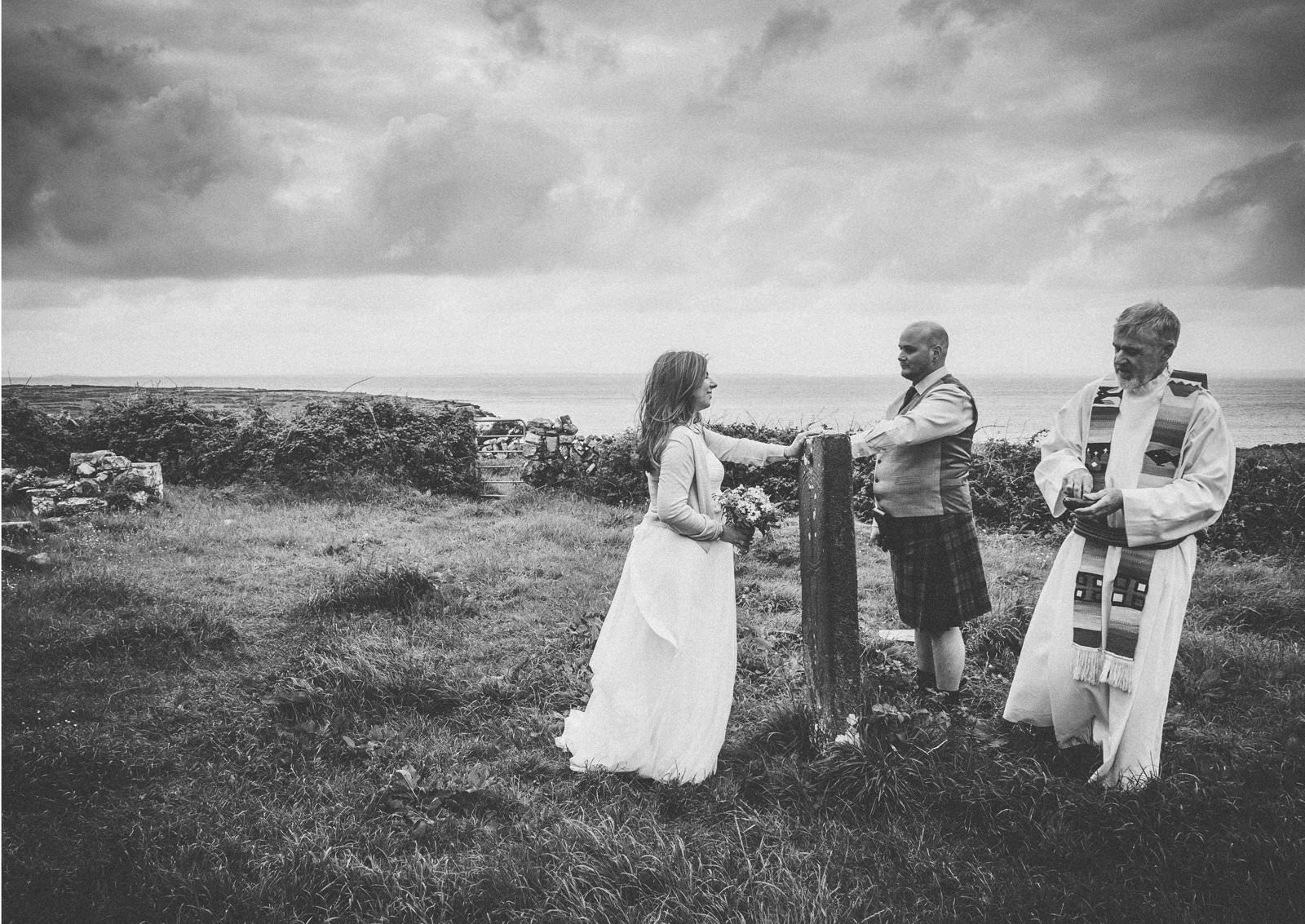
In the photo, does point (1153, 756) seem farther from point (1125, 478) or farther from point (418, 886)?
point (418, 886)

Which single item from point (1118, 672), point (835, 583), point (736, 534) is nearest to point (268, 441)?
point (736, 534)

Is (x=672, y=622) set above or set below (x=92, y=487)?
above

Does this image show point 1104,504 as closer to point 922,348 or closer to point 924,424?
point 924,424

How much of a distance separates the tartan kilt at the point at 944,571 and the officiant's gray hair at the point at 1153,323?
1416mm

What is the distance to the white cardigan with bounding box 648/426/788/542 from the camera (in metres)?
4.14

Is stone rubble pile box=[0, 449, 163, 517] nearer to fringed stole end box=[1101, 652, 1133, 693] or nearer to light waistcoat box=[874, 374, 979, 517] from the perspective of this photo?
light waistcoat box=[874, 374, 979, 517]

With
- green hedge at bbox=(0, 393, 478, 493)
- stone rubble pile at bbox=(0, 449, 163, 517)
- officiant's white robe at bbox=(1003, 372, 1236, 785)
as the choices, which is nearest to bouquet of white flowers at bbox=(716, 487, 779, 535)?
officiant's white robe at bbox=(1003, 372, 1236, 785)

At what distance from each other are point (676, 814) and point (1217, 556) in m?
7.74

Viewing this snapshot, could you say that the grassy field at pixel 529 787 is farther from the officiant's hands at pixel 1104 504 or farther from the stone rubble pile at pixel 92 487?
the stone rubble pile at pixel 92 487

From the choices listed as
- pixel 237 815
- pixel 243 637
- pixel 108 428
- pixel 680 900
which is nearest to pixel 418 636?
pixel 243 637

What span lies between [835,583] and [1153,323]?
78.9 inches

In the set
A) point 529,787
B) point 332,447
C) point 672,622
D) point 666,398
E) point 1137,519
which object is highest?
point 666,398

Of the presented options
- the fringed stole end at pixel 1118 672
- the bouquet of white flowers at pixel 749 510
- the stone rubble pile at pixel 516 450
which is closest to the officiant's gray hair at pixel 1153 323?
the fringed stole end at pixel 1118 672

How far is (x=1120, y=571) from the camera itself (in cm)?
379
